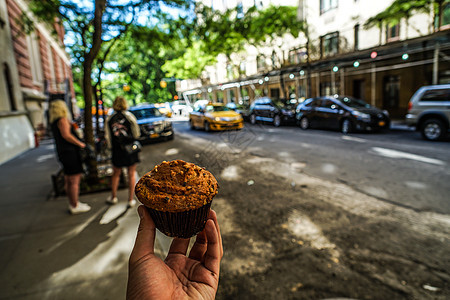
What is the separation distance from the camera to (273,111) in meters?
18.7

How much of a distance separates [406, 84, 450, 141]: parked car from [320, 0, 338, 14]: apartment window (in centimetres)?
1502

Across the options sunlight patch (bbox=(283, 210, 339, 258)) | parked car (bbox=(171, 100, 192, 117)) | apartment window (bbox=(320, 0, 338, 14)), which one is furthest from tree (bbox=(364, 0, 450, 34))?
sunlight patch (bbox=(283, 210, 339, 258))

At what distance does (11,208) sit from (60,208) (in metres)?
1.06

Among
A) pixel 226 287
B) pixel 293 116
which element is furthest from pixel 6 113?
pixel 293 116

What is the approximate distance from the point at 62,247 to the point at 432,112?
12525 mm

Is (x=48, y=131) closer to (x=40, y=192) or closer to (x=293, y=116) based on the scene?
(x=40, y=192)

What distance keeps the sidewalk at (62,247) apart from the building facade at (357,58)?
8.88 m

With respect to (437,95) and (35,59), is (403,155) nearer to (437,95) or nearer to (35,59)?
(437,95)

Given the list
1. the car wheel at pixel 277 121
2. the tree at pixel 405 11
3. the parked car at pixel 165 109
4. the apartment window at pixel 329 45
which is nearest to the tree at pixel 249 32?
the apartment window at pixel 329 45

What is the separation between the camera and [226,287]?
2.93m

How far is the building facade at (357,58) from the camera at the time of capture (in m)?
15.9

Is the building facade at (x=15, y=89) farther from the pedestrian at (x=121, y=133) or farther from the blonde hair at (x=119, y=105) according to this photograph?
the blonde hair at (x=119, y=105)

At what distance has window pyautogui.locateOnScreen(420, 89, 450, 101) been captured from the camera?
10.3m

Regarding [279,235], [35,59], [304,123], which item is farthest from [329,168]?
[35,59]
